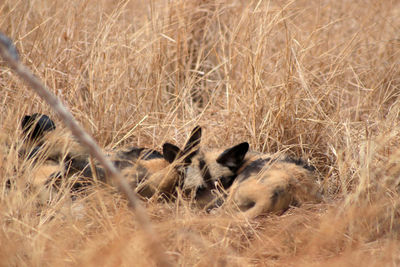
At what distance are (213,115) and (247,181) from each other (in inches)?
51.6

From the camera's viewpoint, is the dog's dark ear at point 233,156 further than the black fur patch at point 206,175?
No

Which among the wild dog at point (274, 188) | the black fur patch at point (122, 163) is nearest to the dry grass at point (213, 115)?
the wild dog at point (274, 188)

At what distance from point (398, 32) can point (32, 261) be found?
15.5 ft

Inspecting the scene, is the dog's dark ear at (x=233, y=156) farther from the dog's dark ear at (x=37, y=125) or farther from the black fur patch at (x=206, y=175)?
the dog's dark ear at (x=37, y=125)

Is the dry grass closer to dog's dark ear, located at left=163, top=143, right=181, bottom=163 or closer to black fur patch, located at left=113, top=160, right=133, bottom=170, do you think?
black fur patch, located at left=113, top=160, right=133, bottom=170

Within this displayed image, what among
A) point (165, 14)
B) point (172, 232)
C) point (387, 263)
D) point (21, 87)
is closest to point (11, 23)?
point (21, 87)

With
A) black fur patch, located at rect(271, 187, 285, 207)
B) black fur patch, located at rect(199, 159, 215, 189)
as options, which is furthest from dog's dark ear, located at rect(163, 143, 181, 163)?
black fur patch, located at rect(271, 187, 285, 207)

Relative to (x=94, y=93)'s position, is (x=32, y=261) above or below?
below

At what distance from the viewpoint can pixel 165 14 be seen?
562 cm

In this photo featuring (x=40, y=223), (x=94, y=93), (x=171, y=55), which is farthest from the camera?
(x=171, y=55)

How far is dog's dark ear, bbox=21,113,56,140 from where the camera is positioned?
396 cm

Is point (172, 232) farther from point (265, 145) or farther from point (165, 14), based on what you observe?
point (165, 14)

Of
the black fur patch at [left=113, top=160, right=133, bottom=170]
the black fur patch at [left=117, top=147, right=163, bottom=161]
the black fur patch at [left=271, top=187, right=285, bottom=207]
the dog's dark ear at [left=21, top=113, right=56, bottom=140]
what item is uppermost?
the dog's dark ear at [left=21, top=113, right=56, bottom=140]

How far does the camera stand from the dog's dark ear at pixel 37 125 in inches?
156
